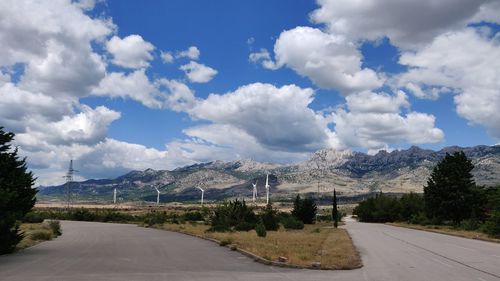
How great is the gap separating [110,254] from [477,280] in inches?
724

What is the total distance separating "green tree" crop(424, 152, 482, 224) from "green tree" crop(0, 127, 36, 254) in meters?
51.5

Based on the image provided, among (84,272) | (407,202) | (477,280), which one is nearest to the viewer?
(477,280)

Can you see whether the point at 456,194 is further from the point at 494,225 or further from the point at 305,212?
the point at 305,212

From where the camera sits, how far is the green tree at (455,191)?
63.1m

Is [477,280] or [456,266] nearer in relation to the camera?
[477,280]

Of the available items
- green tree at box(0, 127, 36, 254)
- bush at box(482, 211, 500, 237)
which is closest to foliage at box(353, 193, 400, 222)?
bush at box(482, 211, 500, 237)

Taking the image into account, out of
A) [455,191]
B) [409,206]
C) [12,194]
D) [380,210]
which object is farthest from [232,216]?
[380,210]

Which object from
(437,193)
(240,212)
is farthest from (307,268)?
(437,193)

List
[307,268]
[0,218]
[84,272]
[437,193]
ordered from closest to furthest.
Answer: [84,272], [307,268], [0,218], [437,193]

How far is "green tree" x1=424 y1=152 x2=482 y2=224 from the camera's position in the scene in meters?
63.1

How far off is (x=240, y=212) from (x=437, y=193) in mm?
26493

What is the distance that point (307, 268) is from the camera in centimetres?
2011

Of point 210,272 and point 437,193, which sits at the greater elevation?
point 437,193

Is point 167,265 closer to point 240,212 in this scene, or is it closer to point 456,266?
point 456,266
